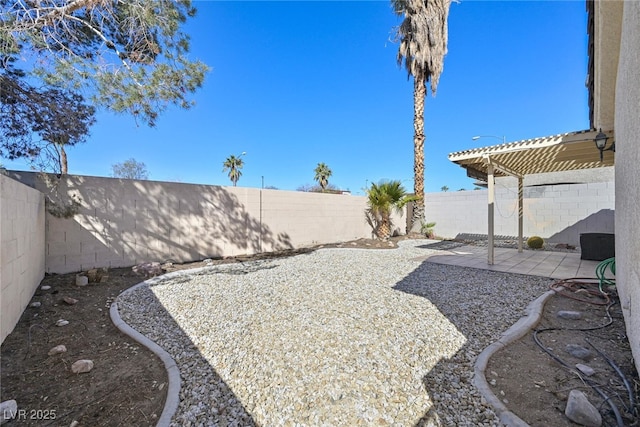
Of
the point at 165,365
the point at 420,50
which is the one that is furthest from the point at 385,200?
the point at 165,365

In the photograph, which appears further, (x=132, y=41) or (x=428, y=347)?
(x=132, y=41)

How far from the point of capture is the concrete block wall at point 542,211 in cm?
860

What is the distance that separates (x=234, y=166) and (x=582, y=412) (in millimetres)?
29355

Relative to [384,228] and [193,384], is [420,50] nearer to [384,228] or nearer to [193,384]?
[384,228]

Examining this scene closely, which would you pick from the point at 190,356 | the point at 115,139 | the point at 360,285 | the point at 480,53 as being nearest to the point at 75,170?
the point at 115,139

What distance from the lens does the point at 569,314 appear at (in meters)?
3.23

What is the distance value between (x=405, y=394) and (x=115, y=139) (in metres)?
7.12

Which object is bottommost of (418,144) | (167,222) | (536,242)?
(536,242)

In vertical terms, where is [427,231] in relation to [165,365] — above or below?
above

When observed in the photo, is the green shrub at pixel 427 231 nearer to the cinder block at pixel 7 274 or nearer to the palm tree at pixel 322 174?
the cinder block at pixel 7 274

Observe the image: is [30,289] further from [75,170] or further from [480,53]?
[480,53]

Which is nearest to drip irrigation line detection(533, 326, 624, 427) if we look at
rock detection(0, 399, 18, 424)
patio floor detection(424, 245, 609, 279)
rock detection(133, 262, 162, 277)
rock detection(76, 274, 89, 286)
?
patio floor detection(424, 245, 609, 279)

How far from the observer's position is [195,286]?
4.70m

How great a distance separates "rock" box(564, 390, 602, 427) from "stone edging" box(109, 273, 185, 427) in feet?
8.35
